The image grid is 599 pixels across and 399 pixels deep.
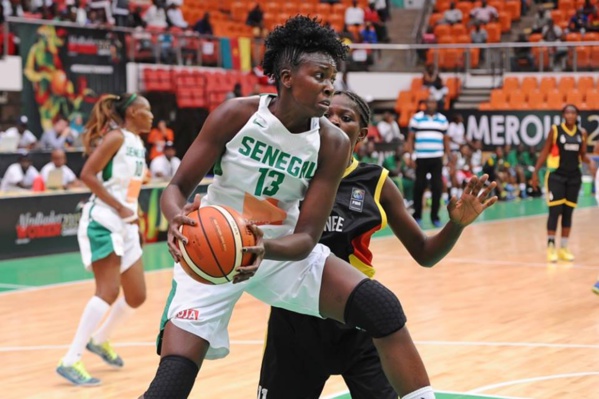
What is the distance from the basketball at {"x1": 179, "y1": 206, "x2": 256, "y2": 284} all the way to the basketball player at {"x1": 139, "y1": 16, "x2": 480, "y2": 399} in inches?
7.0

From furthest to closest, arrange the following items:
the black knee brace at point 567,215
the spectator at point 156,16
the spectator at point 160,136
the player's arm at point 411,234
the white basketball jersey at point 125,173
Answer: the spectator at point 156,16 → the spectator at point 160,136 → the black knee brace at point 567,215 → the white basketball jersey at point 125,173 → the player's arm at point 411,234

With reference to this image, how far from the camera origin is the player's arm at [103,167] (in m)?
6.86

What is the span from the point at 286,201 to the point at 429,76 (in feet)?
65.7

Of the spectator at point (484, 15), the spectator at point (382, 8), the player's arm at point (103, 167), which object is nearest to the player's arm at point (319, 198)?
the player's arm at point (103, 167)

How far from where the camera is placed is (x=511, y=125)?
22.5m

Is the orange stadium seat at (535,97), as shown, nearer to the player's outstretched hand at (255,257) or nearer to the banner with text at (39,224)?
the banner with text at (39,224)

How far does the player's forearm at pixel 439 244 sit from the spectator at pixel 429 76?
19424 millimetres

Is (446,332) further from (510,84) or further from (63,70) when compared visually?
(510,84)

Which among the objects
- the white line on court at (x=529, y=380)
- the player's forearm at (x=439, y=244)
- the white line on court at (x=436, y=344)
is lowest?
the white line on court at (x=436, y=344)

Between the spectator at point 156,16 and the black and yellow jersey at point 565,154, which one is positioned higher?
the spectator at point 156,16

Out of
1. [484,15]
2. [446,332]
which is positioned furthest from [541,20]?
[446,332]

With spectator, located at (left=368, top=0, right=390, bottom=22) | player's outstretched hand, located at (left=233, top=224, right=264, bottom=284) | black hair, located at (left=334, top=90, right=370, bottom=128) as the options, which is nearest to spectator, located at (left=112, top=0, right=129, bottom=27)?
spectator, located at (left=368, top=0, right=390, bottom=22)

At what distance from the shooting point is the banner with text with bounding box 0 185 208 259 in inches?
486

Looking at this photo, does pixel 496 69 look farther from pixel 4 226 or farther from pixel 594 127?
pixel 4 226
